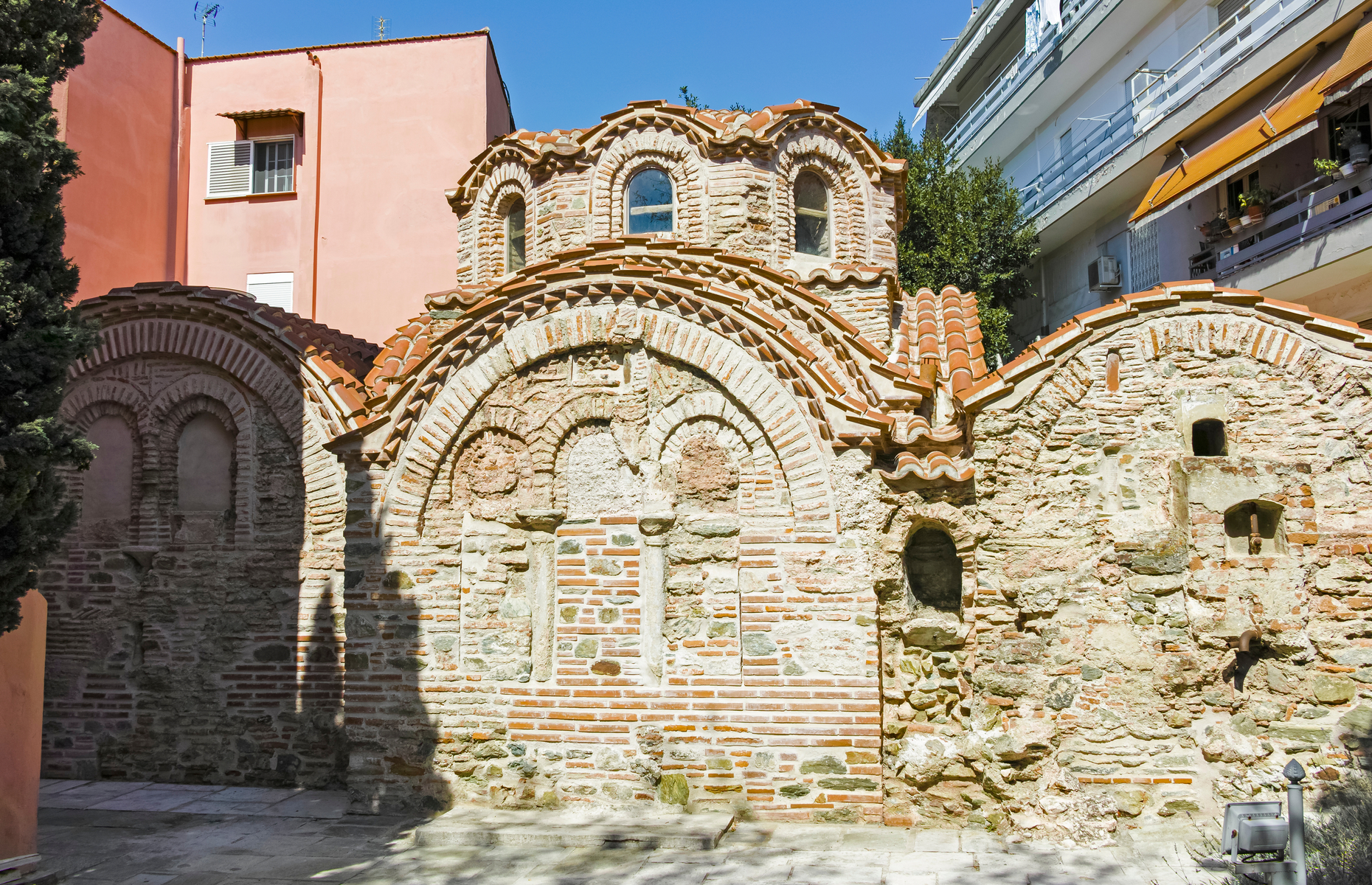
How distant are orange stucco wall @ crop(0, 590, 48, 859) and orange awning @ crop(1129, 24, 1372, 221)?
12483 millimetres

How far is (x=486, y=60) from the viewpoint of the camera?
51.5ft

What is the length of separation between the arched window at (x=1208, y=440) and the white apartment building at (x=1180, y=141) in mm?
5078

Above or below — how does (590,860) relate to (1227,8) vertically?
below

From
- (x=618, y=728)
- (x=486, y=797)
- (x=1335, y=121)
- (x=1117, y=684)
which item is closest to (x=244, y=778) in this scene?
(x=486, y=797)

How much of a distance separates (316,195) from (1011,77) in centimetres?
1329

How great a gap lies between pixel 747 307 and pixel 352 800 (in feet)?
16.1

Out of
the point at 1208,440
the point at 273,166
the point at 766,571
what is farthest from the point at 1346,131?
the point at 273,166

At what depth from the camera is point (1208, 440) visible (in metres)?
7.40

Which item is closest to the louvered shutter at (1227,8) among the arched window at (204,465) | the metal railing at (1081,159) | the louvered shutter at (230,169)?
the metal railing at (1081,159)

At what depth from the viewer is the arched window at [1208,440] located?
7.27 m

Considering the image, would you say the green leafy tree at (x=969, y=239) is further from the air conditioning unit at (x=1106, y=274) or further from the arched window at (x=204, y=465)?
the arched window at (x=204, y=465)

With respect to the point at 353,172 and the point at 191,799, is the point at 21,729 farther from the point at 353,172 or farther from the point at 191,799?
the point at 353,172

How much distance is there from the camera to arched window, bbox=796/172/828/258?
1086 centimetres

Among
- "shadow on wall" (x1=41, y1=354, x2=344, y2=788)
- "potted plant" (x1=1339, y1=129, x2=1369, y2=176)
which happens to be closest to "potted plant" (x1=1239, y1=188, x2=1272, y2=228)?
"potted plant" (x1=1339, y1=129, x2=1369, y2=176)
